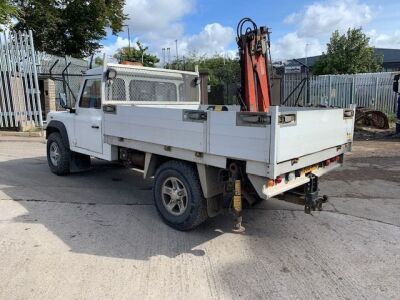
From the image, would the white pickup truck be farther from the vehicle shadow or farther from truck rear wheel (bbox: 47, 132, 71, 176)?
truck rear wheel (bbox: 47, 132, 71, 176)

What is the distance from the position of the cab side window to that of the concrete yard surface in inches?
59.4

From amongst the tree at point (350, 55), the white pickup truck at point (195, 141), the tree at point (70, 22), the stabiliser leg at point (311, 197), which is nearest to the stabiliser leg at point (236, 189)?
the white pickup truck at point (195, 141)

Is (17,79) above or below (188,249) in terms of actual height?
above

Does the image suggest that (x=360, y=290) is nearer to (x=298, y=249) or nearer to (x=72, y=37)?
(x=298, y=249)

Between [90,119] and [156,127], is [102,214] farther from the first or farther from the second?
[90,119]

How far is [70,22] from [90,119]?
23.3m

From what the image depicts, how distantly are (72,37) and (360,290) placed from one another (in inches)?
1101

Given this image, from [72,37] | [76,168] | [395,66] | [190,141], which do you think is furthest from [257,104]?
[395,66]

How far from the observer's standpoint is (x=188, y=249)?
4.30 m

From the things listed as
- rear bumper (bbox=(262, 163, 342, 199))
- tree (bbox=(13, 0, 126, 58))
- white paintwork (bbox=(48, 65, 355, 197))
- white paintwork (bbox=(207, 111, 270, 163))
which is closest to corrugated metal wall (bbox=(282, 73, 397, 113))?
white paintwork (bbox=(48, 65, 355, 197))

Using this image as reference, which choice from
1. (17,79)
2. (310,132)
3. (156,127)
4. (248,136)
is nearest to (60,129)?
(156,127)

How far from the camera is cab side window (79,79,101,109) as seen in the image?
236 inches

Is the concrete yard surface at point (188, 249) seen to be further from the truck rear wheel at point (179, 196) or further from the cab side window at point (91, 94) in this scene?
the cab side window at point (91, 94)

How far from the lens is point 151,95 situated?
21.7 feet
